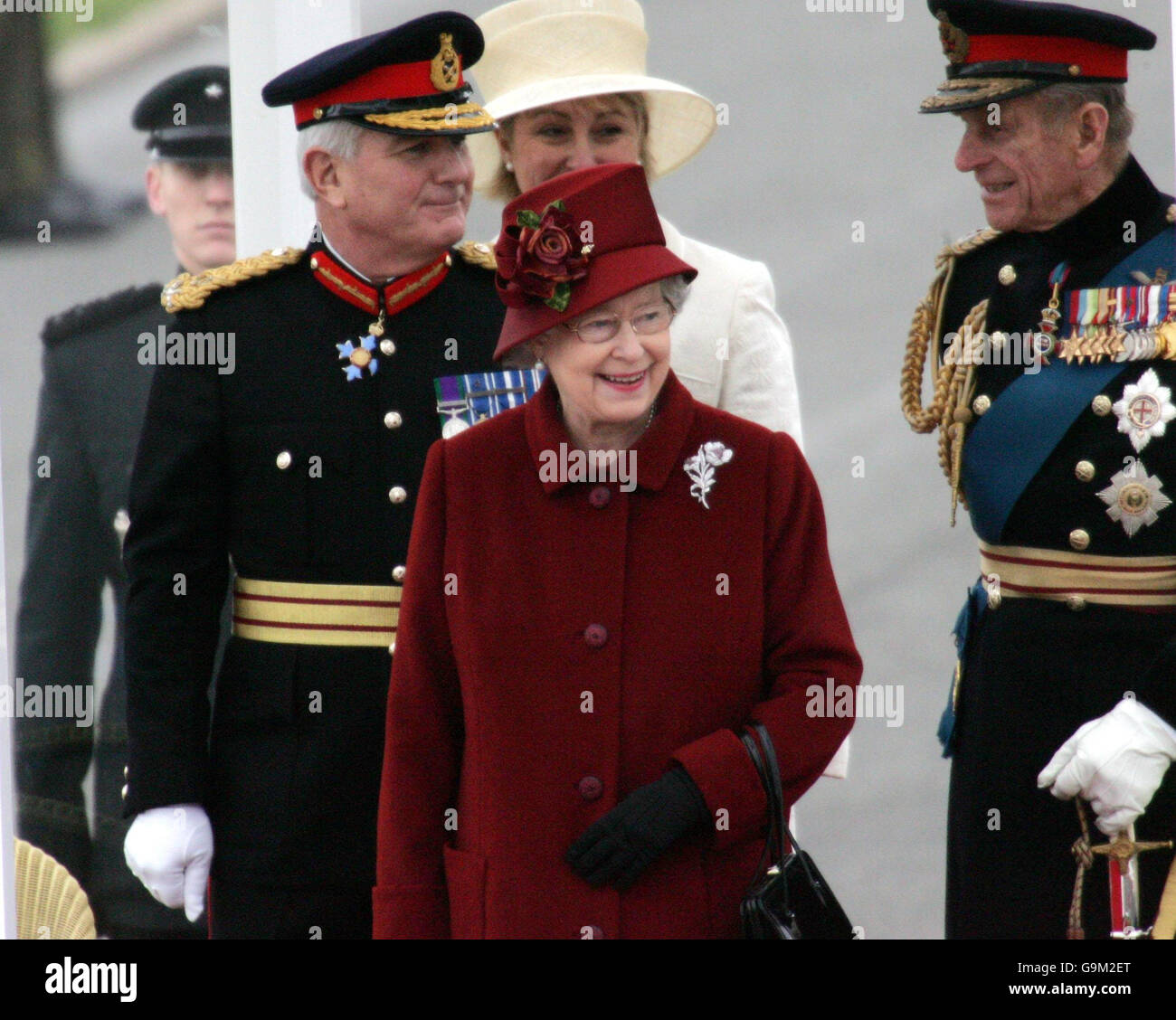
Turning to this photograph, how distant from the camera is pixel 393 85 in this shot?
10.2ft

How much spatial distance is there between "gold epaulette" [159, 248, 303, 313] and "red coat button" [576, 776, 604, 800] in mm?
1130

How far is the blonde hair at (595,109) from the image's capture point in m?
3.39

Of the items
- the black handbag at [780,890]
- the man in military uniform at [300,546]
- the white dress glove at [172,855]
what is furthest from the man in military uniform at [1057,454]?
the white dress glove at [172,855]

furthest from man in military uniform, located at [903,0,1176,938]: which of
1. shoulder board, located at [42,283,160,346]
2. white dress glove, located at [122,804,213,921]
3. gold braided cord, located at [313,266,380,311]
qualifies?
shoulder board, located at [42,283,160,346]

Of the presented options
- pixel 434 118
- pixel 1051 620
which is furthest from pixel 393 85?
pixel 1051 620

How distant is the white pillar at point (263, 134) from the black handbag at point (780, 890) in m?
1.86

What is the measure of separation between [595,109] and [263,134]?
866 mm

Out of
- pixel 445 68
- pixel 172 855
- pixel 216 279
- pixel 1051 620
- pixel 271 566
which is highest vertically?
pixel 445 68

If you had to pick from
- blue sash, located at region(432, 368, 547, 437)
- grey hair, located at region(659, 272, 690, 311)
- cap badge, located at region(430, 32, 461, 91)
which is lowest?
blue sash, located at region(432, 368, 547, 437)

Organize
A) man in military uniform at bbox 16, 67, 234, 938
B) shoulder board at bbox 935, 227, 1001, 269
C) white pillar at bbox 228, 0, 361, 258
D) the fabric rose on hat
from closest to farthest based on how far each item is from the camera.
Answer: the fabric rose on hat → shoulder board at bbox 935, 227, 1001, 269 → white pillar at bbox 228, 0, 361, 258 → man in military uniform at bbox 16, 67, 234, 938

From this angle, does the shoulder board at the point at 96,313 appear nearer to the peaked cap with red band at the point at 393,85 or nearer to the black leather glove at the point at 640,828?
the peaked cap with red band at the point at 393,85

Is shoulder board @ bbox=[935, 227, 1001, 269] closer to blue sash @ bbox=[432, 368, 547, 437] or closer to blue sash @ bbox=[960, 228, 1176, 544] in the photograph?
blue sash @ bbox=[960, 228, 1176, 544]

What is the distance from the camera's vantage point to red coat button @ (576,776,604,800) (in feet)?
8.41

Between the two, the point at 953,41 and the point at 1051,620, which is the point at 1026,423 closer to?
the point at 1051,620
